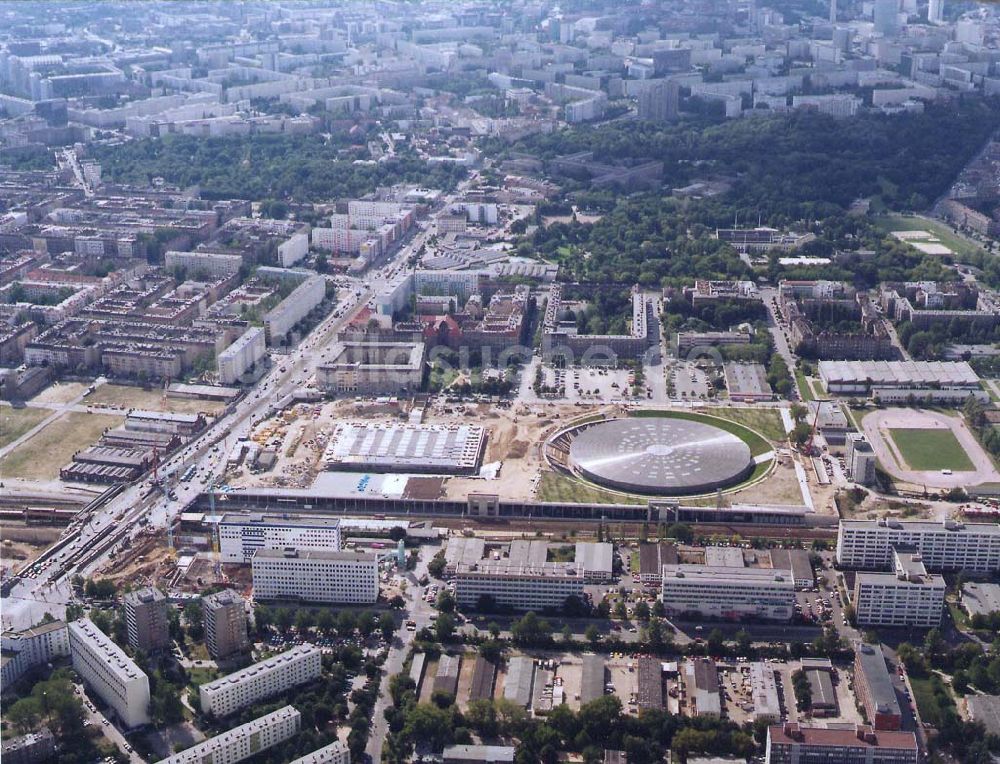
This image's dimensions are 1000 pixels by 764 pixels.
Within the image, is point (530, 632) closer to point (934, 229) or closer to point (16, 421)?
point (16, 421)

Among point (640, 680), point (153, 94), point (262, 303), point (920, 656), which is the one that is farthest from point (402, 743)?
point (153, 94)

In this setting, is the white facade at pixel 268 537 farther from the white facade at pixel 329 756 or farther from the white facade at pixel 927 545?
the white facade at pixel 927 545

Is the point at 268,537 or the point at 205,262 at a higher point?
the point at 205,262

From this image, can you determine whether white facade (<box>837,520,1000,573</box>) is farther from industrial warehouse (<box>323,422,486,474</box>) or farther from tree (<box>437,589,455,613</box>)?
industrial warehouse (<box>323,422,486,474</box>)

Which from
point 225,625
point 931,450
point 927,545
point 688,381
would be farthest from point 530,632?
point 688,381

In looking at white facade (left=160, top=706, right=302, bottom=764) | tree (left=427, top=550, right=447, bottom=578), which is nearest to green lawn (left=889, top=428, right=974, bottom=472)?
tree (left=427, top=550, right=447, bottom=578)

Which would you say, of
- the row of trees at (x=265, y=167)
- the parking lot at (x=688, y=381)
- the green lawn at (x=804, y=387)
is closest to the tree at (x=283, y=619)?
the parking lot at (x=688, y=381)

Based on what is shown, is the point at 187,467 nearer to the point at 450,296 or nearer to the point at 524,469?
the point at 524,469
